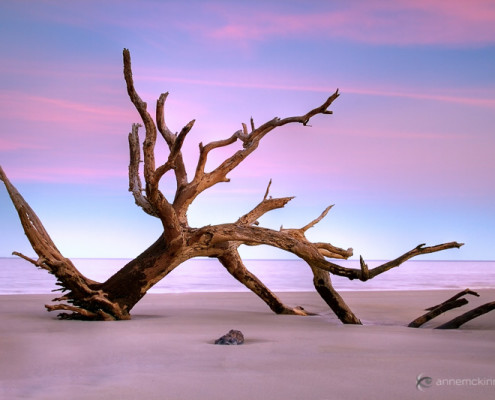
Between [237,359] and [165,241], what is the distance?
3561mm

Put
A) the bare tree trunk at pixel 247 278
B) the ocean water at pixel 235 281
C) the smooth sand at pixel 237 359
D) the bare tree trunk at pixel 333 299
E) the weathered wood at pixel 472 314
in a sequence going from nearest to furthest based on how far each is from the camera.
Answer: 1. the smooth sand at pixel 237 359
2. the weathered wood at pixel 472 314
3. the bare tree trunk at pixel 333 299
4. the bare tree trunk at pixel 247 278
5. the ocean water at pixel 235 281

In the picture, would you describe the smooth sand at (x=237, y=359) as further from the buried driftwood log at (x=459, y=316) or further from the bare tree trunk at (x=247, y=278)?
the bare tree trunk at (x=247, y=278)

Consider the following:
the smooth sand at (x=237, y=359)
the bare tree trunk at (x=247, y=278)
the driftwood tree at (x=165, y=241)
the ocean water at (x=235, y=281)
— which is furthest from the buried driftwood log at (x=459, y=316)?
the ocean water at (x=235, y=281)

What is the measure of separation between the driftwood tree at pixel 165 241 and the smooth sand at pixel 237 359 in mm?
422

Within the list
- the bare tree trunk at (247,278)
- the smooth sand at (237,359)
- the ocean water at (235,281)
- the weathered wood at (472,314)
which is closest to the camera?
the smooth sand at (237,359)

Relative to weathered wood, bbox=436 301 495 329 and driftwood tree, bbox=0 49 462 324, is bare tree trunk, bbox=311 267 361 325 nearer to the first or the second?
driftwood tree, bbox=0 49 462 324

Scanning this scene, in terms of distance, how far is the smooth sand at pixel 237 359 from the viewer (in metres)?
3.98

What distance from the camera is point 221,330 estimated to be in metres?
7.23

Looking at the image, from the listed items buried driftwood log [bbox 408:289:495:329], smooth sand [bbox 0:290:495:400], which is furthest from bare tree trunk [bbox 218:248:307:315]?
buried driftwood log [bbox 408:289:495:329]

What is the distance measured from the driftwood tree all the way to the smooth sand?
0.42m

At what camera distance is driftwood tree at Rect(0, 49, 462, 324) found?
302 inches

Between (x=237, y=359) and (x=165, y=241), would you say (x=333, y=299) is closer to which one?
(x=165, y=241)

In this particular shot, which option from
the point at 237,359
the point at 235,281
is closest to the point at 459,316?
the point at 237,359

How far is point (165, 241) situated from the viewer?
8.44 meters
